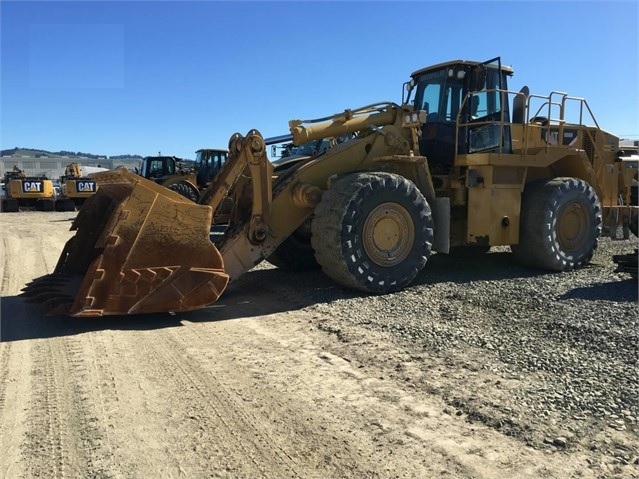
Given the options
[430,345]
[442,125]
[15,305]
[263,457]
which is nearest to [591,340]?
[430,345]

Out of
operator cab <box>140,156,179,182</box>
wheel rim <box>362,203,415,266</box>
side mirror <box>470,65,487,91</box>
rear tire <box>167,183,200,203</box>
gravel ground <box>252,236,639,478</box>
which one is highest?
side mirror <box>470,65,487,91</box>

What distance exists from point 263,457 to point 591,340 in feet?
11.1

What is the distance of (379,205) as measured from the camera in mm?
7066

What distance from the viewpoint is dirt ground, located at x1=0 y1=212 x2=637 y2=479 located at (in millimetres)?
3018

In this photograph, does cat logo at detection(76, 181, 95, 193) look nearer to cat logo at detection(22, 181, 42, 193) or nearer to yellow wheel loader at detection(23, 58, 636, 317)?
cat logo at detection(22, 181, 42, 193)

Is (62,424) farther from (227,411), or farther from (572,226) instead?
(572,226)

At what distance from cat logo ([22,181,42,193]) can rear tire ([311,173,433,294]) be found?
2844cm

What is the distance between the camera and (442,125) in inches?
344

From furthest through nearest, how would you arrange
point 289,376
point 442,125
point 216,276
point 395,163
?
point 442,125
point 395,163
point 216,276
point 289,376

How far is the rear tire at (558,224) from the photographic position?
335 inches

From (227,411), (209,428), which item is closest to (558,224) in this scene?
(227,411)

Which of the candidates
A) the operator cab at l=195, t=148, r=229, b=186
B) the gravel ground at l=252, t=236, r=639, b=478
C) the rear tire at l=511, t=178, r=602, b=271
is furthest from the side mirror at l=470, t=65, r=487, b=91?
the operator cab at l=195, t=148, r=229, b=186

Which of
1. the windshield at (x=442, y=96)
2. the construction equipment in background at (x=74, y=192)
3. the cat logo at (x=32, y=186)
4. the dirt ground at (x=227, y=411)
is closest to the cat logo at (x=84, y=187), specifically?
the construction equipment in background at (x=74, y=192)

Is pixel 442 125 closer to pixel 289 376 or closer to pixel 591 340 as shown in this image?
pixel 591 340
